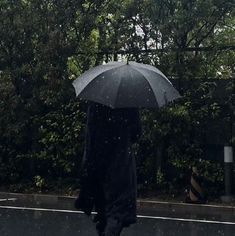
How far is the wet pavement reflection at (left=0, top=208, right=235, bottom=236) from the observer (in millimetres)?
8188

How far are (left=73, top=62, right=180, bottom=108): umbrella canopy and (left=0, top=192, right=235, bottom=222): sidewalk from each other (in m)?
5.14

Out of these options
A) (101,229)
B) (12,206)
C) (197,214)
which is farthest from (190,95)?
(101,229)

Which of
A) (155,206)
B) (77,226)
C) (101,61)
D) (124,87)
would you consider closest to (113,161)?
(124,87)

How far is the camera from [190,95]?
505 inches

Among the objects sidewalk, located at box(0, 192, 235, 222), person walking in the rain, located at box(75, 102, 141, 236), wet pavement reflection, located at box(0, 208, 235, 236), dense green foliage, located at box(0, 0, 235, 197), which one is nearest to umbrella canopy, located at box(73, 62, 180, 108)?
person walking in the rain, located at box(75, 102, 141, 236)

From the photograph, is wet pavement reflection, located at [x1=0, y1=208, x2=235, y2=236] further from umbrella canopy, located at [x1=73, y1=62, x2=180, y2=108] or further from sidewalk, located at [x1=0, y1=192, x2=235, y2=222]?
umbrella canopy, located at [x1=73, y1=62, x2=180, y2=108]

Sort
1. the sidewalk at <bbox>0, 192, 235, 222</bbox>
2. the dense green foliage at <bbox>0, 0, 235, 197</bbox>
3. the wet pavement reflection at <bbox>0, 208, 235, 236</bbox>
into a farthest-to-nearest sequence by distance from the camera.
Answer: the dense green foliage at <bbox>0, 0, 235, 197</bbox> → the sidewalk at <bbox>0, 192, 235, 222</bbox> → the wet pavement reflection at <bbox>0, 208, 235, 236</bbox>

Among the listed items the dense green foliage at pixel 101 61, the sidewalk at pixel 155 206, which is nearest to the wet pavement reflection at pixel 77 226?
the sidewalk at pixel 155 206

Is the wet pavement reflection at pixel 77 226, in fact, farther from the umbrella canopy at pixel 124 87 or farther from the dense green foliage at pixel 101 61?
the dense green foliage at pixel 101 61

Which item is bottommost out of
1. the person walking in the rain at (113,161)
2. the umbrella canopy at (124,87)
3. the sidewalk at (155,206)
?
the sidewalk at (155,206)

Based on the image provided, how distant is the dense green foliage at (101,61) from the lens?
41.4 ft

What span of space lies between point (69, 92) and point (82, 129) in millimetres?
912

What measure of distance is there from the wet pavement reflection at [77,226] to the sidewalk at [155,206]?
1026 mm

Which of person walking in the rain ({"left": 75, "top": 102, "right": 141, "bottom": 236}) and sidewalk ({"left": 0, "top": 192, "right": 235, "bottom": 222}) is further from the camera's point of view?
sidewalk ({"left": 0, "top": 192, "right": 235, "bottom": 222})
